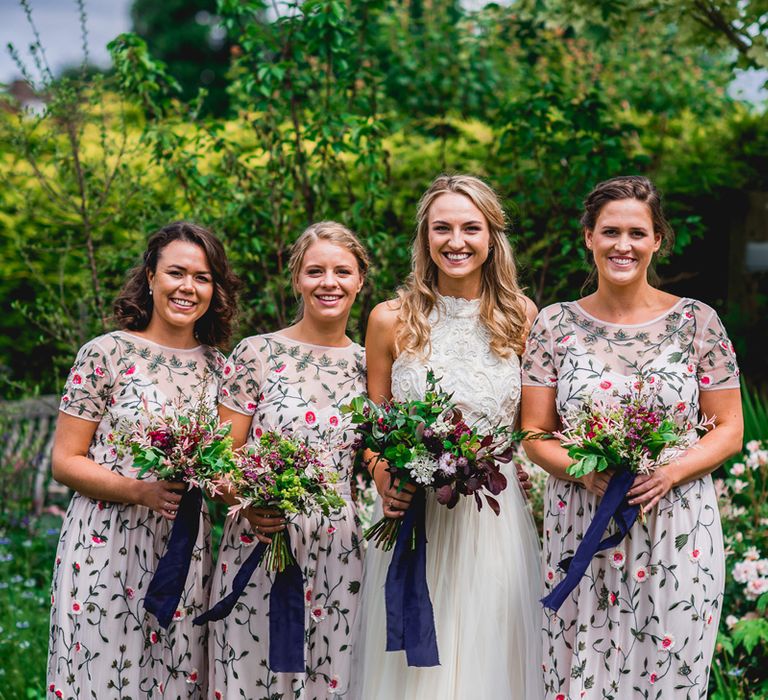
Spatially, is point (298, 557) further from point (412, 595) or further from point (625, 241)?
point (625, 241)

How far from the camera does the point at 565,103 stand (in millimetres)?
5891

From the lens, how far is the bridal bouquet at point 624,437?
3.07 metres

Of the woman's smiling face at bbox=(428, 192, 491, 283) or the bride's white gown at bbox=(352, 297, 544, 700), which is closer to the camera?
the bride's white gown at bbox=(352, 297, 544, 700)

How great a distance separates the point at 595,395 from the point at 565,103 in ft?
10.0

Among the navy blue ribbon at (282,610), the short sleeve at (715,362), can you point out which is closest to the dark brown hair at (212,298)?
the navy blue ribbon at (282,610)

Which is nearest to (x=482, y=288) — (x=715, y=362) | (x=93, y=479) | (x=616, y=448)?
(x=715, y=362)

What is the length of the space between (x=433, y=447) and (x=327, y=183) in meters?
3.02

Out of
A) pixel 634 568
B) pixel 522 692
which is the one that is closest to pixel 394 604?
pixel 522 692

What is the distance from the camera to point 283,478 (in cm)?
318

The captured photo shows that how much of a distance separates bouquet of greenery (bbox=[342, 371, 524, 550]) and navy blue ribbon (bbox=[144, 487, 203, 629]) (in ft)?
2.30

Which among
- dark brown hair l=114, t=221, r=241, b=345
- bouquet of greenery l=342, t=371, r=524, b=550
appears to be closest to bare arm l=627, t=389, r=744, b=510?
bouquet of greenery l=342, t=371, r=524, b=550

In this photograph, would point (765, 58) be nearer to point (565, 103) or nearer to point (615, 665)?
point (565, 103)

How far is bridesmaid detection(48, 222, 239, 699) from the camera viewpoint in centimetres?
347

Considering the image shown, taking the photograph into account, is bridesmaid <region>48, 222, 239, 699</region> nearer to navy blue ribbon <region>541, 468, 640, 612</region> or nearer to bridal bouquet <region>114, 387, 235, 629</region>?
bridal bouquet <region>114, 387, 235, 629</region>
